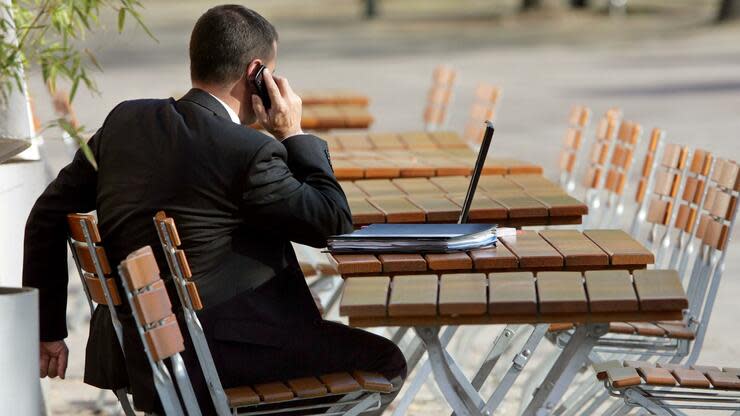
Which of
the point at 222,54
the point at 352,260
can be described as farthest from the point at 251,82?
the point at 352,260

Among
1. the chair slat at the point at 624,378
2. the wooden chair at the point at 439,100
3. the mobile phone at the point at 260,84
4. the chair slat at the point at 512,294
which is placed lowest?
the wooden chair at the point at 439,100

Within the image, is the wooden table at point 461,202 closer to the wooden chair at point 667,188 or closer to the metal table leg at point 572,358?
the wooden chair at point 667,188

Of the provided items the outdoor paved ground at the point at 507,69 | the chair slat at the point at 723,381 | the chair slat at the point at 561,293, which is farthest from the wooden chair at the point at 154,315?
the outdoor paved ground at the point at 507,69

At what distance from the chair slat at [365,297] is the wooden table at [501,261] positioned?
14cm

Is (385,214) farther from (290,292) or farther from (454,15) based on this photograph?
(454,15)

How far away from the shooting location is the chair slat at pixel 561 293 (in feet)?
11.6

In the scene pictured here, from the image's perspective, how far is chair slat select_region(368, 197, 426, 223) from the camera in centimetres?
477

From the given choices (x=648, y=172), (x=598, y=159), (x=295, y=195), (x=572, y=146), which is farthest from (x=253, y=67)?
(x=572, y=146)

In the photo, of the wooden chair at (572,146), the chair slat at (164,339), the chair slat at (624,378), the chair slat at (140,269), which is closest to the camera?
the chair slat at (140,269)

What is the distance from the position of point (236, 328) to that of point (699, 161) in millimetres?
2323

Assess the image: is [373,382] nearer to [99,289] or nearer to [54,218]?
[99,289]

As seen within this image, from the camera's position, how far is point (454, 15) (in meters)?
35.1

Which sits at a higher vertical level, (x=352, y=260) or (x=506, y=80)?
(x=352, y=260)

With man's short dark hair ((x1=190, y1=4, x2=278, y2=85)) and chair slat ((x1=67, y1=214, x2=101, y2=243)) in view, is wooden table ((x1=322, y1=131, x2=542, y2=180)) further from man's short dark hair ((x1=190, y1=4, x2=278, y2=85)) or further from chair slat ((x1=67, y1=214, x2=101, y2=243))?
chair slat ((x1=67, y1=214, x2=101, y2=243))
